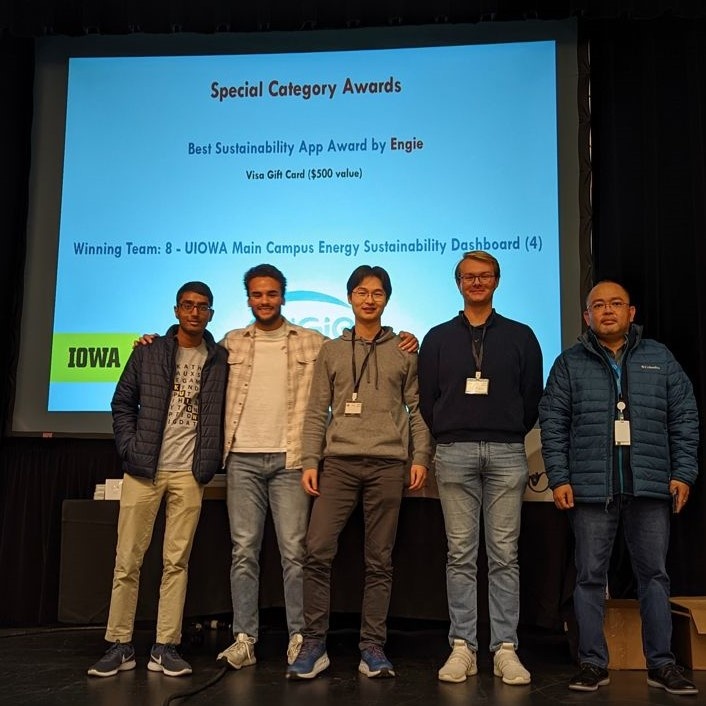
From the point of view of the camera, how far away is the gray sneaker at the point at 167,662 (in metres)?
2.77

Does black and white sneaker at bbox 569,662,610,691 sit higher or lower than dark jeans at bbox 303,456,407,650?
lower

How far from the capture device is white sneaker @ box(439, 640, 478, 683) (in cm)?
267

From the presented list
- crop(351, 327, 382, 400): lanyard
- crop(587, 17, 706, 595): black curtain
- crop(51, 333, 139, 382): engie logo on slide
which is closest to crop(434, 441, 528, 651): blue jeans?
crop(351, 327, 382, 400): lanyard

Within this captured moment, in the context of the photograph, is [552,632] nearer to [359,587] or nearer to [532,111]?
[359,587]

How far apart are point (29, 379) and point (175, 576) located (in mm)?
1505

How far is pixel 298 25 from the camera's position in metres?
3.91

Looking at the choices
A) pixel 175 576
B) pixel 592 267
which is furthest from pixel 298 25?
pixel 175 576

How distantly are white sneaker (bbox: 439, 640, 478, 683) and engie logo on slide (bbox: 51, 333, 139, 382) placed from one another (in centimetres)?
201

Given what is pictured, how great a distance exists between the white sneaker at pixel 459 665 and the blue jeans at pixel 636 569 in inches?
14.5

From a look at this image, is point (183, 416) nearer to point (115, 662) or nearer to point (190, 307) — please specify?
point (190, 307)

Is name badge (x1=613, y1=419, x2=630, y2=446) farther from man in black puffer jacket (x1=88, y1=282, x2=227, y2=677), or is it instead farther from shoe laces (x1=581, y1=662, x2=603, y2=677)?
man in black puffer jacket (x1=88, y1=282, x2=227, y2=677)

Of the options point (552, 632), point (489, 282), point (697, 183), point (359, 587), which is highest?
point (697, 183)

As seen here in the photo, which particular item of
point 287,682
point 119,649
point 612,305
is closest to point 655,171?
point 612,305

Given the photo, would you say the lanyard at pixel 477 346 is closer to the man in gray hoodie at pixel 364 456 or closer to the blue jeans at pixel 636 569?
the man in gray hoodie at pixel 364 456
